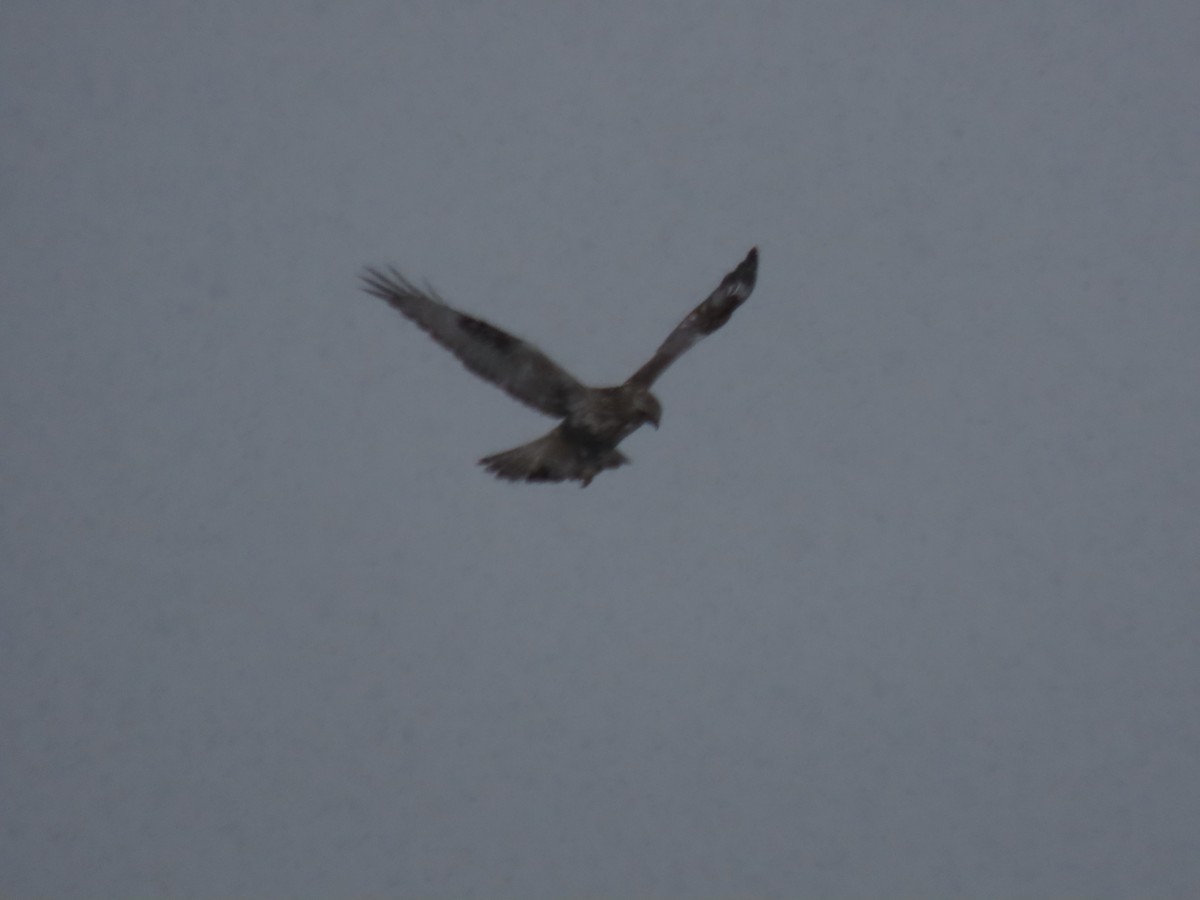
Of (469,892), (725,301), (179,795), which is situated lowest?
(469,892)

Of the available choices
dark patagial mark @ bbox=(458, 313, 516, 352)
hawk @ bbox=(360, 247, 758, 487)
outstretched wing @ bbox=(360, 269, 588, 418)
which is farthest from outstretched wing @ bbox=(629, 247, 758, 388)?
dark patagial mark @ bbox=(458, 313, 516, 352)

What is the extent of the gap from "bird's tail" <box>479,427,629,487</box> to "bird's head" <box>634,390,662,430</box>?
182mm

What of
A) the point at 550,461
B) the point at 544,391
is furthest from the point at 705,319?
the point at 550,461

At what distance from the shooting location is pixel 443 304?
438cm

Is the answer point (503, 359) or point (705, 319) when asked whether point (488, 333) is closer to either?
point (503, 359)

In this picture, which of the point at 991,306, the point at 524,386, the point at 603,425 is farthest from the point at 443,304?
the point at 991,306

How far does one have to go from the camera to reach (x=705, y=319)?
4.47m

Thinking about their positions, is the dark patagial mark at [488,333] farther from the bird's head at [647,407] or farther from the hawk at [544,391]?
the bird's head at [647,407]

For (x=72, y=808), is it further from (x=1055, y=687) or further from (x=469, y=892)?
(x=1055, y=687)

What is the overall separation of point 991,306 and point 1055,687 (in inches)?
62.5

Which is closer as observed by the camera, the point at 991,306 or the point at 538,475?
the point at 538,475

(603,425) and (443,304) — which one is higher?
(443,304)

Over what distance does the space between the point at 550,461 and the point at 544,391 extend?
22cm

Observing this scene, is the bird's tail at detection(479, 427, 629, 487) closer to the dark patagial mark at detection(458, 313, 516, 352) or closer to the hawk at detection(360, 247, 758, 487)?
the hawk at detection(360, 247, 758, 487)
